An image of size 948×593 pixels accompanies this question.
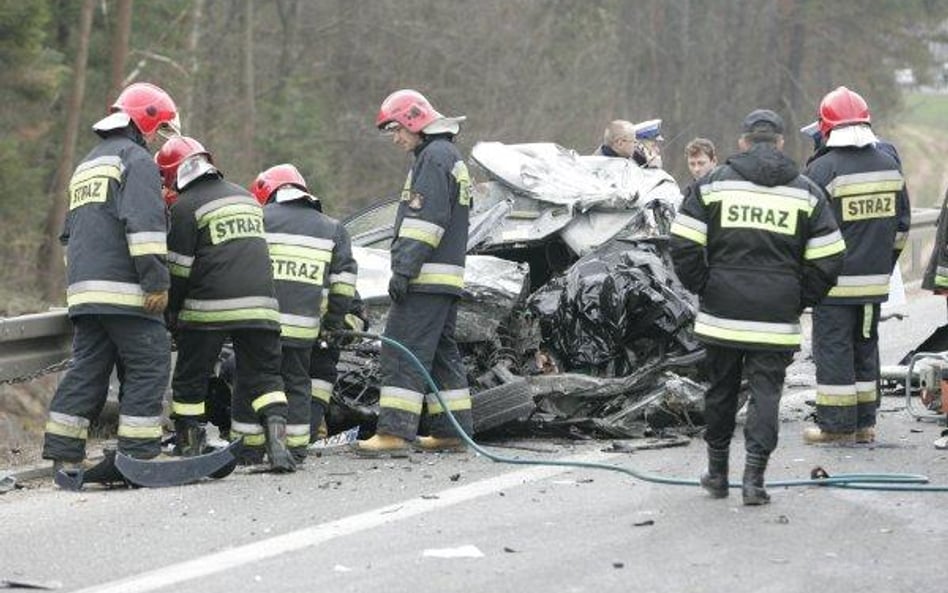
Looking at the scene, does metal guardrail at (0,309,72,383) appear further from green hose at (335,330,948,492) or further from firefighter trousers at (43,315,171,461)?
green hose at (335,330,948,492)

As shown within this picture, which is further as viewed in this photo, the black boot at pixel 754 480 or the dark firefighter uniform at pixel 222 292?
the dark firefighter uniform at pixel 222 292

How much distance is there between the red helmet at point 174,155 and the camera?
8773 mm

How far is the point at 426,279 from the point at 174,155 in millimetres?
1458

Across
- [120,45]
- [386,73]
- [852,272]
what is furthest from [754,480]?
[386,73]

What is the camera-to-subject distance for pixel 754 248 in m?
7.43

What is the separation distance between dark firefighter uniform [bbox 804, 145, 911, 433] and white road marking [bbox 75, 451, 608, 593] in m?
1.75

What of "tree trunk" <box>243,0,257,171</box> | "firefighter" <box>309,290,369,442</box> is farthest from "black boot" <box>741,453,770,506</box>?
"tree trunk" <box>243,0,257,171</box>

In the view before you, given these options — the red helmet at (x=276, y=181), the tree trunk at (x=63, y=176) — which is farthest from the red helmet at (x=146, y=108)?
the tree trunk at (x=63, y=176)

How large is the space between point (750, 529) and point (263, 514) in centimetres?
202

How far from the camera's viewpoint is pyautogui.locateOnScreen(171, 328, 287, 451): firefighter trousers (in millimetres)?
8703

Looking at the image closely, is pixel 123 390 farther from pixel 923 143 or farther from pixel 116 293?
pixel 923 143

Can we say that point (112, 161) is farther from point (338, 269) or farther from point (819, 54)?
point (819, 54)

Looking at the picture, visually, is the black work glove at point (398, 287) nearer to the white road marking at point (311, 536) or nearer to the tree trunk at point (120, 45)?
the white road marking at point (311, 536)

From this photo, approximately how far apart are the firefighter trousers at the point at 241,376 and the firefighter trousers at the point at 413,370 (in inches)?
26.5
